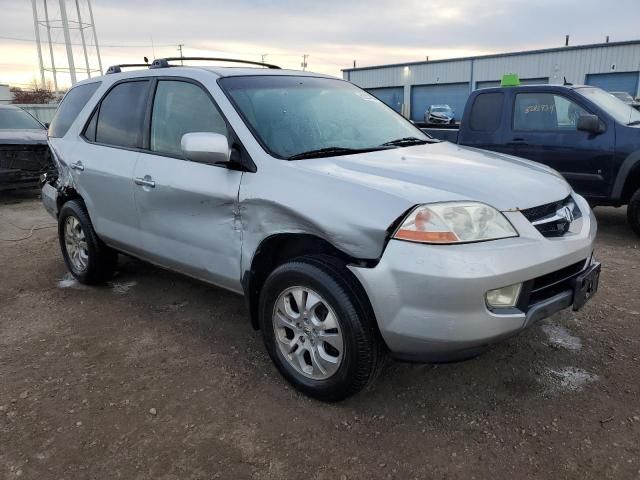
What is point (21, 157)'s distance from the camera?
896cm

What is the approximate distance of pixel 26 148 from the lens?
899 centimetres

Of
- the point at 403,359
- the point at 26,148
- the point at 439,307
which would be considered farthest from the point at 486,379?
the point at 26,148

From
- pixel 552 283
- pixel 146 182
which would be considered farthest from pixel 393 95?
pixel 552 283

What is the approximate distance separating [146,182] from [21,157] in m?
6.84

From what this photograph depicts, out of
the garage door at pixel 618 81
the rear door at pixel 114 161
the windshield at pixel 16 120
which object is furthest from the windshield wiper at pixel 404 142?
the garage door at pixel 618 81

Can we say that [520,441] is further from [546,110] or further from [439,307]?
[546,110]

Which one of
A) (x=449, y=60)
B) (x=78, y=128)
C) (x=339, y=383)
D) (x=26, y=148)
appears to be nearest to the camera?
(x=339, y=383)

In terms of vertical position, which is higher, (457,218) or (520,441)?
(457,218)

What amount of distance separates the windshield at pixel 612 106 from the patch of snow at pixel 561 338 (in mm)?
3498

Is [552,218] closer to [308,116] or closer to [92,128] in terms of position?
[308,116]

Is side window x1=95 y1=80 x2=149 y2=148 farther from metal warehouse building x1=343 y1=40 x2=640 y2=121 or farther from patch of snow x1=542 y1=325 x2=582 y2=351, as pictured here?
metal warehouse building x1=343 y1=40 x2=640 y2=121

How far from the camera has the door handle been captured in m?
3.47

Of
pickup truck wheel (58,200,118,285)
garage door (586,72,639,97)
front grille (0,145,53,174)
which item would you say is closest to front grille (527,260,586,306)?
pickup truck wheel (58,200,118,285)

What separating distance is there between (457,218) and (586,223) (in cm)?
102
